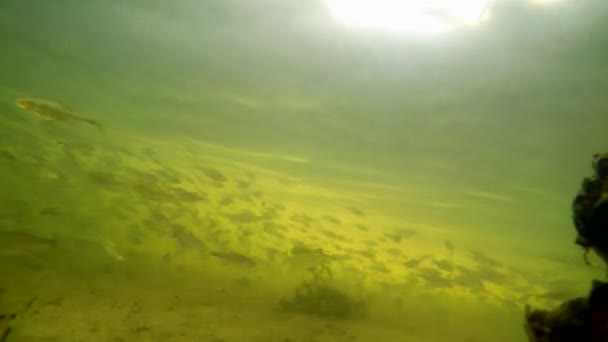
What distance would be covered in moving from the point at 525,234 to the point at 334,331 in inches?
986

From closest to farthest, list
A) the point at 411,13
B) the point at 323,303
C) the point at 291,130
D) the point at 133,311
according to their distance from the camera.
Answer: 1. the point at 133,311
2. the point at 411,13
3. the point at 323,303
4. the point at 291,130

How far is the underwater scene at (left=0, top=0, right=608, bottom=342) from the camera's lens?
423 inches

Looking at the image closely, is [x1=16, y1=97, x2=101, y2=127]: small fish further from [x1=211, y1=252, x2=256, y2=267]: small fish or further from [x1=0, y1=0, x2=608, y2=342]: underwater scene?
[x1=211, y1=252, x2=256, y2=267]: small fish

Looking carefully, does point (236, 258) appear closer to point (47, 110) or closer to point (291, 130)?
point (47, 110)

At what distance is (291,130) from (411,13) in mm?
9848

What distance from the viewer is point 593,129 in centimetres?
1454

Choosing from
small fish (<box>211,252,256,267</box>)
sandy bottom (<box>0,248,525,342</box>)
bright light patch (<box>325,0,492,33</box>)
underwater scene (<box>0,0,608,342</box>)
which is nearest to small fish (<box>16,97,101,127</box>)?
underwater scene (<box>0,0,608,342</box>)

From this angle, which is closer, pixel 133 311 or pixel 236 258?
pixel 133 311

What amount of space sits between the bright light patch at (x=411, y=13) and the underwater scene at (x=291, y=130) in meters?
0.06

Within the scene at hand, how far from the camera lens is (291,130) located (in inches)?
804

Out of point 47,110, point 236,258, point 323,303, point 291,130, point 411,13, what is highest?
point 411,13

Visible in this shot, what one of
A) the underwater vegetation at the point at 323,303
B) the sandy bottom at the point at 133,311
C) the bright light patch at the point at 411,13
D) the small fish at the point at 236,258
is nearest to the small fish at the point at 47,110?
the sandy bottom at the point at 133,311

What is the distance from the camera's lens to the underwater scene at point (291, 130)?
10750 millimetres

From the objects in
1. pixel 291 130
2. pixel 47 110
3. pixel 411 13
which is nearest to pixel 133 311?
pixel 47 110
